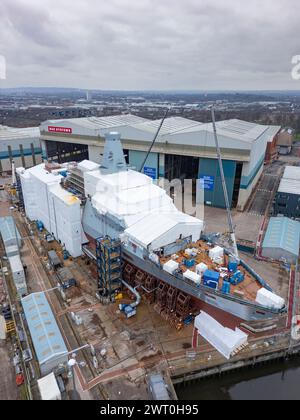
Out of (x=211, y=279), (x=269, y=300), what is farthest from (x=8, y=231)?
(x=269, y=300)

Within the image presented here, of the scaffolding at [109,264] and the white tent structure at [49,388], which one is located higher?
the scaffolding at [109,264]

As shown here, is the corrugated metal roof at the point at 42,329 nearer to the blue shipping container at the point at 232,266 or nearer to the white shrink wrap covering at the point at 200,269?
the white shrink wrap covering at the point at 200,269

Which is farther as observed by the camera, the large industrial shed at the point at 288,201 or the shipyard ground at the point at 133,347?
the large industrial shed at the point at 288,201

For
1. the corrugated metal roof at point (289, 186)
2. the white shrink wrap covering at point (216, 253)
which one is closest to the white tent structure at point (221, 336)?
the white shrink wrap covering at point (216, 253)

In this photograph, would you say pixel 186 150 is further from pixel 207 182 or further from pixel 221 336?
pixel 221 336
